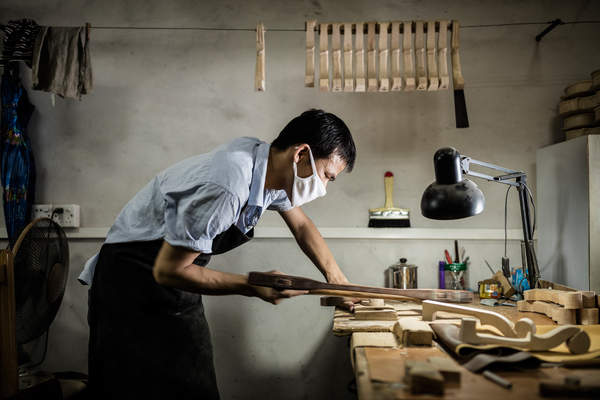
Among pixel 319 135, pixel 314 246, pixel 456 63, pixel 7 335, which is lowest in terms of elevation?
pixel 7 335

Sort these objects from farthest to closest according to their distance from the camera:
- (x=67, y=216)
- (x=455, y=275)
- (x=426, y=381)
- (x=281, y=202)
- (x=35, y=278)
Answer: (x=67, y=216) < (x=455, y=275) < (x=35, y=278) < (x=281, y=202) < (x=426, y=381)

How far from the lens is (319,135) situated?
154 cm

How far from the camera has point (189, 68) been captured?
8.77ft

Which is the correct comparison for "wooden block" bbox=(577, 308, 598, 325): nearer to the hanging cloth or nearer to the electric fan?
the electric fan

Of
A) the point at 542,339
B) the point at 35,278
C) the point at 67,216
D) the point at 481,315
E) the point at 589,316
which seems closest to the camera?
the point at 542,339

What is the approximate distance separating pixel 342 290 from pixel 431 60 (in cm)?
144

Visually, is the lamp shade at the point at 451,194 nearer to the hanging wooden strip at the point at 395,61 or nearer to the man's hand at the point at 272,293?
the man's hand at the point at 272,293

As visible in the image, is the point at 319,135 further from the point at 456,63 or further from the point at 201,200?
the point at 456,63

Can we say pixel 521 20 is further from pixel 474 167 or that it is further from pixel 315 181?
pixel 315 181

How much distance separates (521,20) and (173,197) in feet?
8.16

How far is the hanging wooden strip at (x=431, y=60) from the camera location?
7.17 ft

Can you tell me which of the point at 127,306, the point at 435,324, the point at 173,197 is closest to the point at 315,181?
the point at 173,197

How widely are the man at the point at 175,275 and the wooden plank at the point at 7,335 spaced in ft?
1.00

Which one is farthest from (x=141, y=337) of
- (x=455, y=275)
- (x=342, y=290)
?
(x=455, y=275)
